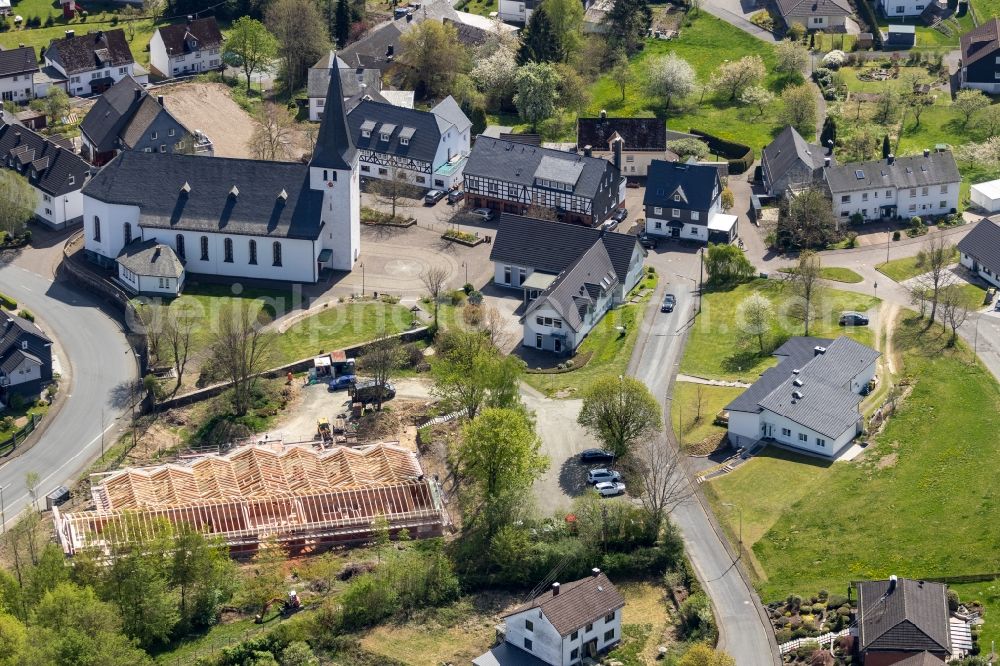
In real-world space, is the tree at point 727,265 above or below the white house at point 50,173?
above

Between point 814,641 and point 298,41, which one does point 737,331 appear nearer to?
point 814,641

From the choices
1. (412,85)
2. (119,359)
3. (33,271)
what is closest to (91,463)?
(119,359)

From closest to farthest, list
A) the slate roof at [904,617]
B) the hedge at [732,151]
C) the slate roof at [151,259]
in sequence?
1. the slate roof at [904,617]
2. the slate roof at [151,259]
3. the hedge at [732,151]

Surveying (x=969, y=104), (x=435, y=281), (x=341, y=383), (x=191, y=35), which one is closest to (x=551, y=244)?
(x=435, y=281)

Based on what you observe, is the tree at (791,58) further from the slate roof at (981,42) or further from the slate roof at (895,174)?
the slate roof at (895,174)

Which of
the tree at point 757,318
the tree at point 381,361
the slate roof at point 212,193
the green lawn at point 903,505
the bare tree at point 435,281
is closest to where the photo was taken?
the green lawn at point 903,505

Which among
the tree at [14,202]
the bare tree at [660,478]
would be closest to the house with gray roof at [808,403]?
the bare tree at [660,478]

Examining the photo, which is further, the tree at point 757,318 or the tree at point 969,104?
the tree at point 969,104

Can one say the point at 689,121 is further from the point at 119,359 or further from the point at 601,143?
the point at 119,359
